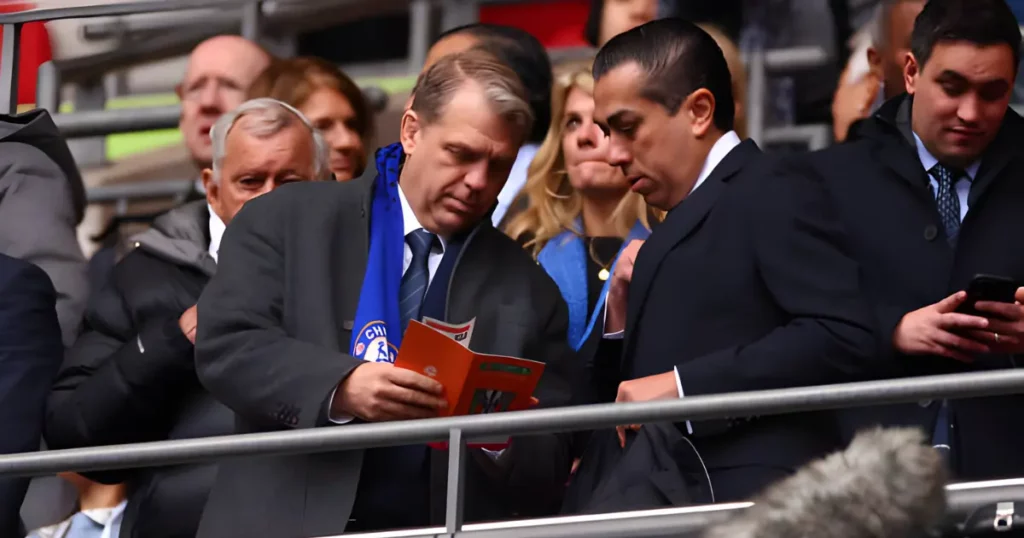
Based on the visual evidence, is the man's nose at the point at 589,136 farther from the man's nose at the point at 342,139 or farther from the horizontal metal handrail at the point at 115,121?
the horizontal metal handrail at the point at 115,121

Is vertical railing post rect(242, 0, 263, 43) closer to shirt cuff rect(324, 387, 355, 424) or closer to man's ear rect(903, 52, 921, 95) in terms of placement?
shirt cuff rect(324, 387, 355, 424)

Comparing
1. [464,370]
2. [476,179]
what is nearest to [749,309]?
[464,370]

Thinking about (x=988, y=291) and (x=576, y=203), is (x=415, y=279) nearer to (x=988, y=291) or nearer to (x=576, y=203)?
(x=576, y=203)

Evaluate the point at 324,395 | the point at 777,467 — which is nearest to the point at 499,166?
the point at 324,395

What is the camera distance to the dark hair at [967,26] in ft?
14.2

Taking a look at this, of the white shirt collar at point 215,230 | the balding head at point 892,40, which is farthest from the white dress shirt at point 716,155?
the white shirt collar at point 215,230

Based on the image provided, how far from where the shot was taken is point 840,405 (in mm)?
3580

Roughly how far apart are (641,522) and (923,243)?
38.6 inches

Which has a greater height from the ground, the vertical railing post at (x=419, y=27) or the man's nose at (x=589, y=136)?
the vertical railing post at (x=419, y=27)

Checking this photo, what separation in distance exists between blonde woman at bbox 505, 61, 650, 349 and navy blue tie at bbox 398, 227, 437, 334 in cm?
59

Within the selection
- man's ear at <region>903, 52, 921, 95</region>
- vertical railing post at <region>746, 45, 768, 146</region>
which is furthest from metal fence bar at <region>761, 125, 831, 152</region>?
man's ear at <region>903, 52, 921, 95</region>

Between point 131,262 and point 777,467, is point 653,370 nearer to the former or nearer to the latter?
point 777,467

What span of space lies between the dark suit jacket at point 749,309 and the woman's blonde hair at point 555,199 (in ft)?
2.74

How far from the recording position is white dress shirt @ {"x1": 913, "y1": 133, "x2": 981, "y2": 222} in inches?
167
